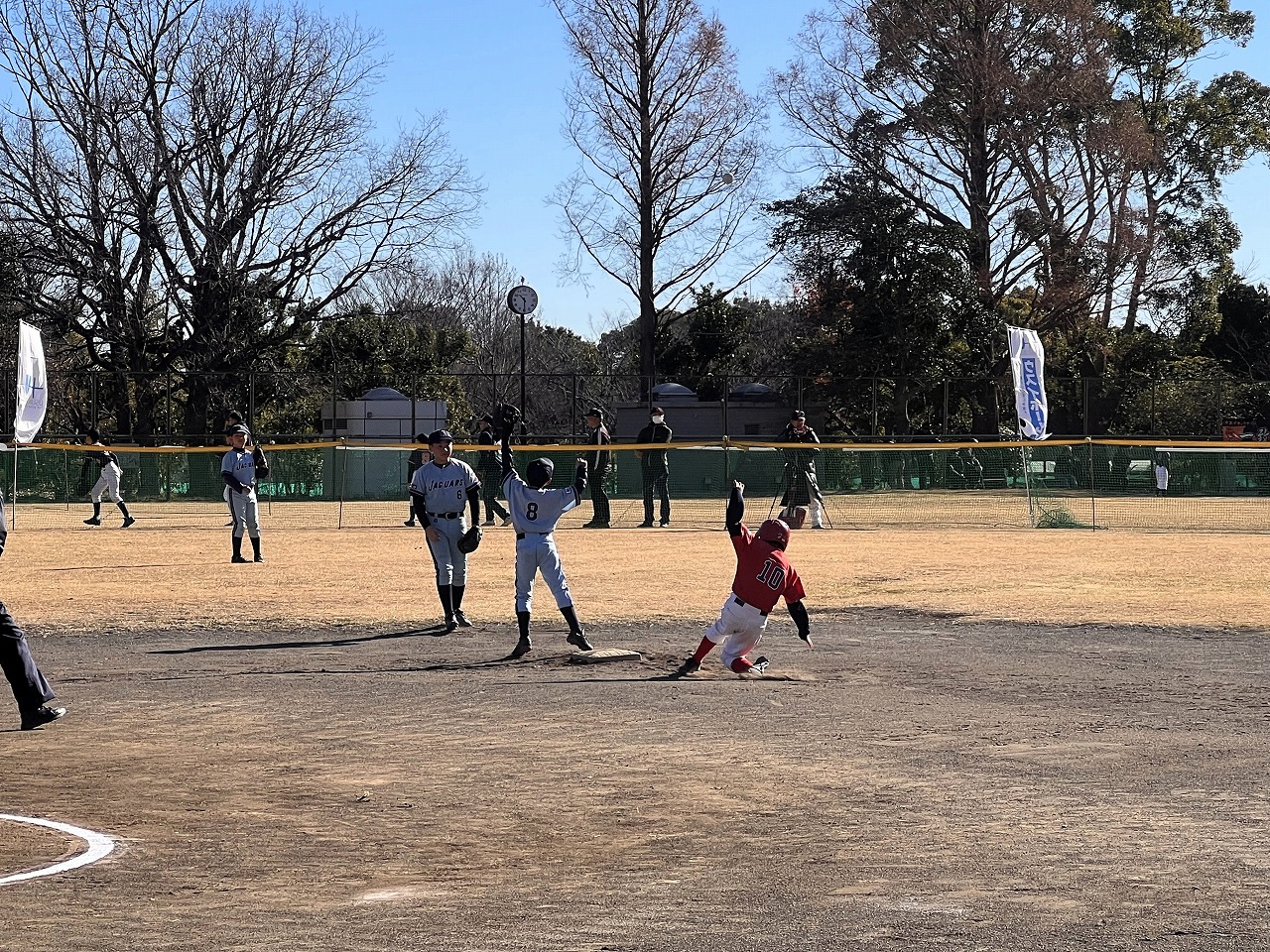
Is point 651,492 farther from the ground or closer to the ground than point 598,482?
closer to the ground

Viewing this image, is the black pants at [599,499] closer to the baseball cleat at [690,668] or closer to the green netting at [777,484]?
the green netting at [777,484]

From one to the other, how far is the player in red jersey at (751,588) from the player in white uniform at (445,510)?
3753 millimetres

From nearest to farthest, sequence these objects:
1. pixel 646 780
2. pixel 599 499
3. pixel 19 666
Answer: pixel 646 780
pixel 19 666
pixel 599 499

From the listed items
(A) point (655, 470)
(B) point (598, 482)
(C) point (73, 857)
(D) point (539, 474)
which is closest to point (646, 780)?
(C) point (73, 857)

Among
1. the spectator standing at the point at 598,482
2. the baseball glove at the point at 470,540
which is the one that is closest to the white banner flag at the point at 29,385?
the spectator standing at the point at 598,482

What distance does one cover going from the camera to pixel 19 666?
9.34 m

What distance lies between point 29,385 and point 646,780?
20.9 metres

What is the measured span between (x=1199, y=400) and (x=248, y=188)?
Answer: 30878 mm

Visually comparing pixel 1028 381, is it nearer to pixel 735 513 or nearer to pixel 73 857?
pixel 735 513

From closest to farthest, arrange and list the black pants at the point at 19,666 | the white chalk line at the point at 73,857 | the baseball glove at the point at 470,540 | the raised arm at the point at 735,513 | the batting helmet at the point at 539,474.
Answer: the white chalk line at the point at 73,857
the black pants at the point at 19,666
the raised arm at the point at 735,513
the batting helmet at the point at 539,474
the baseball glove at the point at 470,540

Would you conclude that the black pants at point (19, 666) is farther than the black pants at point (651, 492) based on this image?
No

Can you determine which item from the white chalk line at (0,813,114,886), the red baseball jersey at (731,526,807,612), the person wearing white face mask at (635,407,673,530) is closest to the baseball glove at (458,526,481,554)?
the red baseball jersey at (731,526,807,612)

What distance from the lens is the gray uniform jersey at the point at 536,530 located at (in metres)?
12.7

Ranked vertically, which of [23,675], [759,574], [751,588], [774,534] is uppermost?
[774,534]
